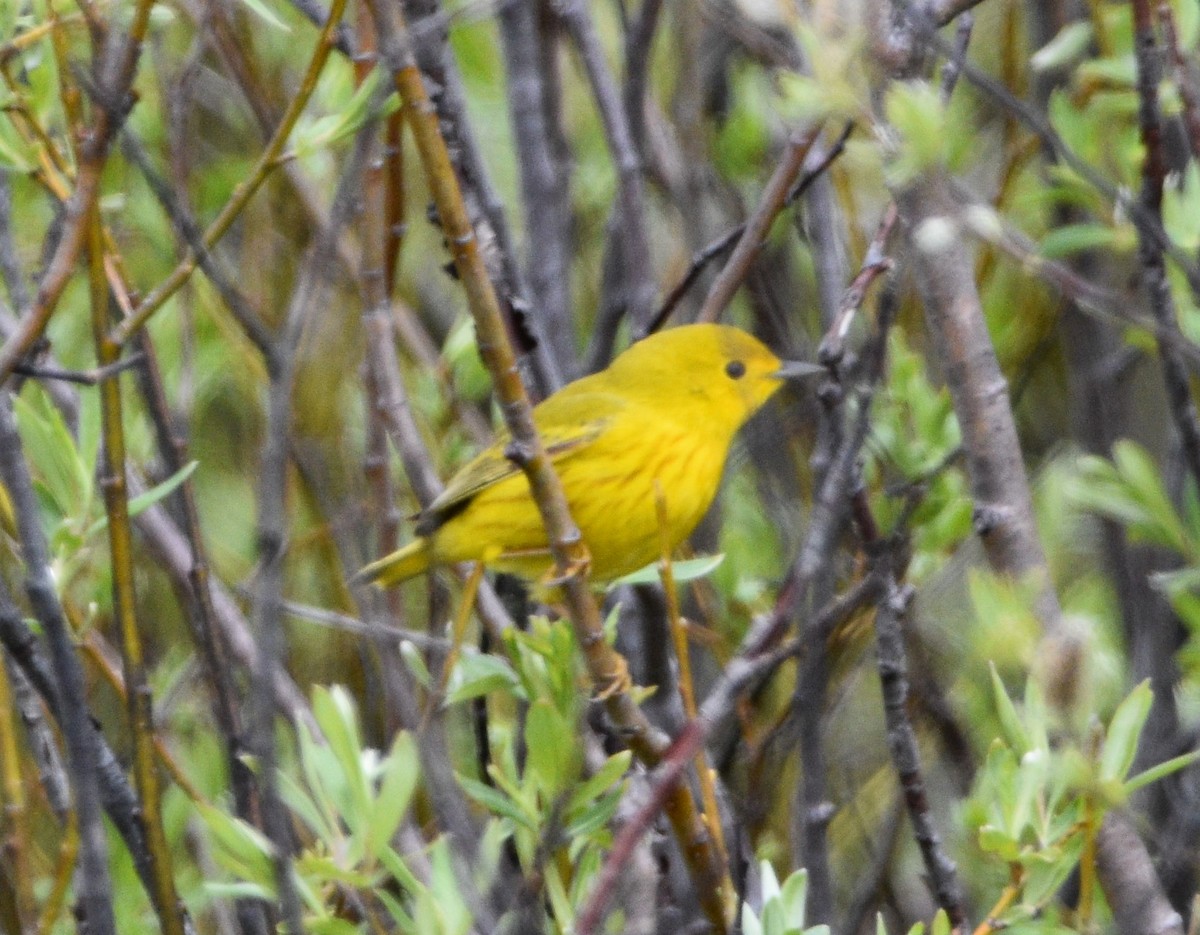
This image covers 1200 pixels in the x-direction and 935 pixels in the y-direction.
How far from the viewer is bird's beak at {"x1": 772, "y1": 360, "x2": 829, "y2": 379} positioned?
3729mm

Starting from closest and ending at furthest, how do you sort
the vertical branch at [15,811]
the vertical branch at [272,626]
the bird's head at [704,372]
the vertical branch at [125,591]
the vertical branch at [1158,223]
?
the vertical branch at [272,626] → the vertical branch at [125,591] → the vertical branch at [1158,223] → the vertical branch at [15,811] → the bird's head at [704,372]

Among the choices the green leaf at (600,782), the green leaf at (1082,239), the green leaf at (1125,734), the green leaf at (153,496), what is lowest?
the green leaf at (1125,734)

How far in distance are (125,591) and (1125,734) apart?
127 cm

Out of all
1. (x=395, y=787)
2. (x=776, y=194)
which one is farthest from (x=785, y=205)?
(x=395, y=787)

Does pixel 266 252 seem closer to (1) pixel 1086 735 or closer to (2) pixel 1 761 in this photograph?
(2) pixel 1 761

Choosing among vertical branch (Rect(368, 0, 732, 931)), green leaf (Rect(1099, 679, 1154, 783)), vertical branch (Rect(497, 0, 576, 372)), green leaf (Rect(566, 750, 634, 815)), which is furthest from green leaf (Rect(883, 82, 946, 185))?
vertical branch (Rect(497, 0, 576, 372))

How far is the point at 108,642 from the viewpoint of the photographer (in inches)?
146

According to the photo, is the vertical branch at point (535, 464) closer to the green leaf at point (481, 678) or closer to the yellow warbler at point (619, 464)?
the green leaf at point (481, 678)

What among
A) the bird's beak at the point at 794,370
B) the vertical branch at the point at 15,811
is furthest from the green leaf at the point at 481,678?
the bird's beak at the point at 794,370

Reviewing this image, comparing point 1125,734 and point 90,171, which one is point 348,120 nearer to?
point 90,171

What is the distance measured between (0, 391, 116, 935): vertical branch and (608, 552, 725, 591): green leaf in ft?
3.13

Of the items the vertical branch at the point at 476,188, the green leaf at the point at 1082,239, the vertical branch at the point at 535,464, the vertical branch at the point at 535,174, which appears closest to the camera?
the vertical branch at the point at 535,464

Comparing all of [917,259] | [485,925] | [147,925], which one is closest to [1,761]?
[147,925]

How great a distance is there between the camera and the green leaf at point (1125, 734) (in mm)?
1983
